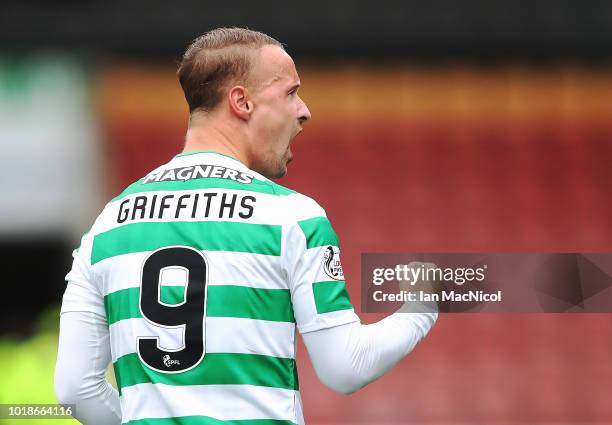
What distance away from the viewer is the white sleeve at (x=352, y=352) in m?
1.64

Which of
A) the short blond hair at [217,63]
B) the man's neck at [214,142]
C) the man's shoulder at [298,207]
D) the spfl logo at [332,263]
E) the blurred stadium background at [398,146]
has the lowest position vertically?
the spfl logo at [332,263]

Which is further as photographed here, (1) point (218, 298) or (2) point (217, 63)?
(2) point (217, 63)

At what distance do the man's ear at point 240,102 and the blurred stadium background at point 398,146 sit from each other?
3.73m

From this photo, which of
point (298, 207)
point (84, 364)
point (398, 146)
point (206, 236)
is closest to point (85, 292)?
point (84, 364)

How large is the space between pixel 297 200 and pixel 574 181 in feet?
15.6

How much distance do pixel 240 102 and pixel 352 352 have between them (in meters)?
0.46

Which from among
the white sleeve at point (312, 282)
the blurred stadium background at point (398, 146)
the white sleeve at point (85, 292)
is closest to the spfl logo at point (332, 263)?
the white sleeve at point (312, 282)

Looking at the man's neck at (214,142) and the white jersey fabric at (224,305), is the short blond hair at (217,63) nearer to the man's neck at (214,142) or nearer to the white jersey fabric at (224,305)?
the man's neck at (214,142)

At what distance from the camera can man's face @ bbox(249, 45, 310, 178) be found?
1.81 m

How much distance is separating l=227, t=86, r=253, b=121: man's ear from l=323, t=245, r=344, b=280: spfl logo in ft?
0.92

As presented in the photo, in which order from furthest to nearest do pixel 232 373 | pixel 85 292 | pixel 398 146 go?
pixel 398 146 < pixel 85 292 < pixel 232 373

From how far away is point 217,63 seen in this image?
1787mm

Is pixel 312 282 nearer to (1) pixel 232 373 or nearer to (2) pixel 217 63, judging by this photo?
(1) pixel 232 373

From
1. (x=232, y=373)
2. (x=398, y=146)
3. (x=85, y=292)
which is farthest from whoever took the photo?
(x=398, y=146)
